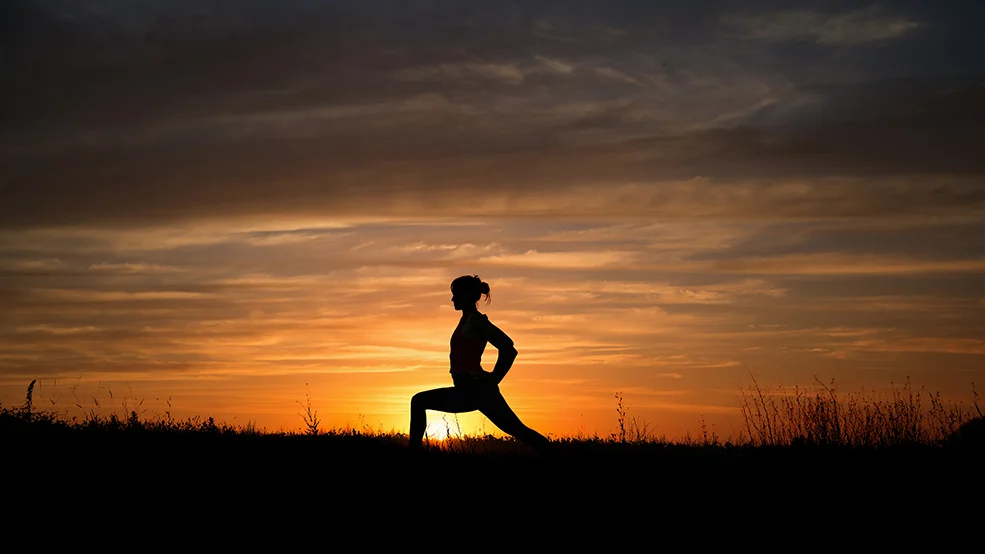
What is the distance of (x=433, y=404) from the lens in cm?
1080

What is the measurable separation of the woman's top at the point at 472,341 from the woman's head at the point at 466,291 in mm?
125

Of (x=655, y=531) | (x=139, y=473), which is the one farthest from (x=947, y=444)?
(x=139, y=473)

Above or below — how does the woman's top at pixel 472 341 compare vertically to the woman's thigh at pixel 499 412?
above

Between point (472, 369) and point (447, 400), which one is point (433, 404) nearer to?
point (447, 400)

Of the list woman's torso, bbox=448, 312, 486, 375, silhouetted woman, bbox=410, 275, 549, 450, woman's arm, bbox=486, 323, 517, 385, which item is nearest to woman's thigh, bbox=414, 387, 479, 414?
silhouetted woman, bbox=410, 275, 549, 450

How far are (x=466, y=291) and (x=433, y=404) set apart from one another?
4.25ft

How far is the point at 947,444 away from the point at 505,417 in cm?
832

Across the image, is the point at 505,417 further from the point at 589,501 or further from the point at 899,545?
the point at 899,545

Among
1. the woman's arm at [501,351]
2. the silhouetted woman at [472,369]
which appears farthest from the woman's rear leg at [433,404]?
the woman's arm at [501,351]

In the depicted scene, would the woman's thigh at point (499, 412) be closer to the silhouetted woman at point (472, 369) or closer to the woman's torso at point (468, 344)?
the silhouetted woman at point (472, 369)

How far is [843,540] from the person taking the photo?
7859 millimetres

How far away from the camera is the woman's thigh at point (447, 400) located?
1070 centimetres

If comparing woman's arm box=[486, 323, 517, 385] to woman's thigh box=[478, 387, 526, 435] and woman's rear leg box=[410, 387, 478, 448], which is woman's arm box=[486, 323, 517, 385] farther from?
woman's rear leg box=[410, 387, 478, 448]

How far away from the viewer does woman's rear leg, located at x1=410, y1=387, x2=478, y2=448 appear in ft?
35.1
